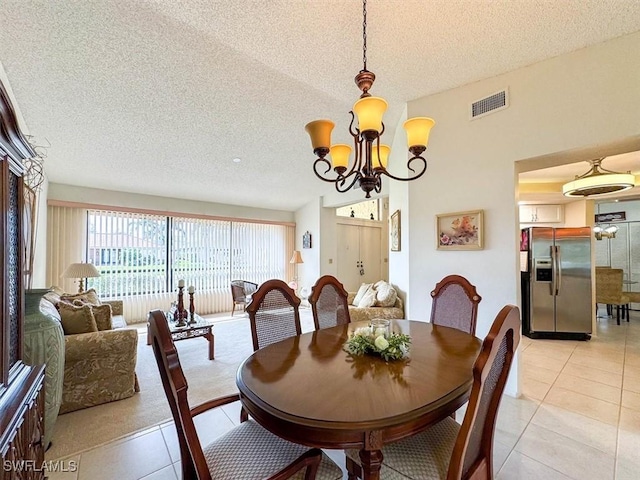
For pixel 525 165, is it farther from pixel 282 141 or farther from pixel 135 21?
pixel 135 21

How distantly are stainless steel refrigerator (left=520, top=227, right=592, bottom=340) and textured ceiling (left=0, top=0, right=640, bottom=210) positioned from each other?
299cm

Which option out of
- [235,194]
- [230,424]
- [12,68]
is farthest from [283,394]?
[235,194]

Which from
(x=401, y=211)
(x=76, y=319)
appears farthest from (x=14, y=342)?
(x=401, y=211)

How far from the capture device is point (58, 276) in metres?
4.62

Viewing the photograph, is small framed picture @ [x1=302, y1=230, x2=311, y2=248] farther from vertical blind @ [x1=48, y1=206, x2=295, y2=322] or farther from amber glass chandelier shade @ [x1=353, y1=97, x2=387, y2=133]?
amber glass chandelier shade @ [x1=353, y1=97, x2=387, y2=133]

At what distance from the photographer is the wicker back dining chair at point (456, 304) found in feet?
6.93

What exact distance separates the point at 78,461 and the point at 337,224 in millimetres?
5693

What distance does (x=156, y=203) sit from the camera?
554cm

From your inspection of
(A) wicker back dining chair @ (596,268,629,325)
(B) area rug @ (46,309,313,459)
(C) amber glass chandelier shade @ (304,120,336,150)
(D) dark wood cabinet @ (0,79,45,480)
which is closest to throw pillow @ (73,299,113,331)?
(B) area rug @ (46,309,313,459)

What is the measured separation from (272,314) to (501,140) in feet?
8.35

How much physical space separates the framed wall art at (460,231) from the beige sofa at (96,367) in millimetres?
3106

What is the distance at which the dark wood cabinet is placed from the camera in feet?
3.34

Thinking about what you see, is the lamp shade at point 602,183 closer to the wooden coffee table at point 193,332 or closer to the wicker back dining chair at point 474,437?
the wicker back dining chair at point 474,437

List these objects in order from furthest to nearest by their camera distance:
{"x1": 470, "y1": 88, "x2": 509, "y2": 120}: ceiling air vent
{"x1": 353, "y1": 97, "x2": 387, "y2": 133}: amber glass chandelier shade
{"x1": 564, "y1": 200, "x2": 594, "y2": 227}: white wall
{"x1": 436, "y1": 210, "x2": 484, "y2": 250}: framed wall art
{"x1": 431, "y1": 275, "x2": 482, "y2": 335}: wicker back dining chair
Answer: {"x1": 564, "y1": 200, "x2": 594, "y2": 227}: white wall → {"x1": 436, "y1": 210, "x2": 484, "y2": 250}: framed wall art → {"x1": 470, "y1": 88, "x2": 509, "y2": 120}: ceiling air vent → {"x1": 431, "y1": 275, "x2": 482, "y2": 335}: wicker back dining chair → {"x1": 353, "y1": 97, "x2": 387, "y2": 133}: amber glass chandelier shade
